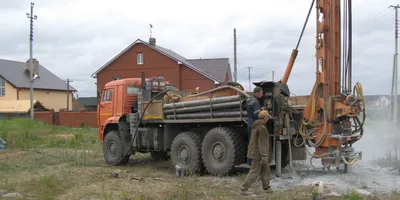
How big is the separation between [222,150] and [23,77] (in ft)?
163

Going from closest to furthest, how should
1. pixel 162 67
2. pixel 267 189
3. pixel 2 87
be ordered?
pixel 267 189 → pixel 162 67 → pixel 2 87

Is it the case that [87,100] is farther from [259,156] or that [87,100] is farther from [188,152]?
[259,156]

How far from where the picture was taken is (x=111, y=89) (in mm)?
14016

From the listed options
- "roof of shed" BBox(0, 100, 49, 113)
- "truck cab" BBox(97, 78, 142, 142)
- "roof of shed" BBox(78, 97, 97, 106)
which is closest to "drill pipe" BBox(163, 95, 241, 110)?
"truck cab" BBox(97, 78, 142, 142)

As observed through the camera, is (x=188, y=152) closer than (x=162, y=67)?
Yes

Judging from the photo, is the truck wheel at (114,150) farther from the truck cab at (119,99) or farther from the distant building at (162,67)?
the distant building at (162,67)

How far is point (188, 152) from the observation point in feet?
37.2

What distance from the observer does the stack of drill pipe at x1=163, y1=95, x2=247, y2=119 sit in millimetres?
10164

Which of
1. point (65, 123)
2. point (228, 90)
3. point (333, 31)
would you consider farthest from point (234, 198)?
point (65, 123)

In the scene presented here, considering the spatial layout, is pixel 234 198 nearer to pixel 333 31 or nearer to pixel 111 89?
pixel 333 31

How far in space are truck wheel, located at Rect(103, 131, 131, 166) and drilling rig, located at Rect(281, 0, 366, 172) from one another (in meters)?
6.17

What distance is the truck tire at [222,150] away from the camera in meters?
10.2

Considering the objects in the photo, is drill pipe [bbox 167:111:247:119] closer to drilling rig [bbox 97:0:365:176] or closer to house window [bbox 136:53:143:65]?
drilling rig [bbox 97:0:365:176]

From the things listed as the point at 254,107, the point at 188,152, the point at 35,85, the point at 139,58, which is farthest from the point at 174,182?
the point at 35,85
